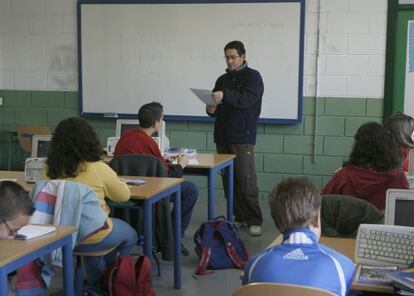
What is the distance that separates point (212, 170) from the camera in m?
4.76

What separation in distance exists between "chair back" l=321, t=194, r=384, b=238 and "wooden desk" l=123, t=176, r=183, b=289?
1054 mm

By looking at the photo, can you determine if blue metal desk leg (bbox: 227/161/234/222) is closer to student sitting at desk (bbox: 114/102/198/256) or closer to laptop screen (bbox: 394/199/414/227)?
student sitting at desk (bbox: 114/102/198/256)

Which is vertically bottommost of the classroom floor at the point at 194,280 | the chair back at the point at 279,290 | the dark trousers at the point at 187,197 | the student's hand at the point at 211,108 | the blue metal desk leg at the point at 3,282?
the classroom floor at the point at 194,280

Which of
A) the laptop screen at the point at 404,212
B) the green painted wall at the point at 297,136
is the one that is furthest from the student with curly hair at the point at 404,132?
the green painted wall at the point at 297,136

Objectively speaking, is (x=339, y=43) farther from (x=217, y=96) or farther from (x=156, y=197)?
(x=156, y=197)

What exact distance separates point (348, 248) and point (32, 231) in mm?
1323

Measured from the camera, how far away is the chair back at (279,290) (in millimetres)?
1702

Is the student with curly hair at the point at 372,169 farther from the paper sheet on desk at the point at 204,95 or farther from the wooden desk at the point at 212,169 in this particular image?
the paper sheet on desk at the point at 204,95

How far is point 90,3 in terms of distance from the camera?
22.1ft

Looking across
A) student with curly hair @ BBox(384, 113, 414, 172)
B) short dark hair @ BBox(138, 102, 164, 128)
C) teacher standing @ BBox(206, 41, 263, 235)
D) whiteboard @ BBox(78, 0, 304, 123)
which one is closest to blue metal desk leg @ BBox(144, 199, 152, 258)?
A: short dark hair @ BBox(138, 102, 164, 128)

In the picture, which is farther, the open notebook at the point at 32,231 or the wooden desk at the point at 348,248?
the open notebook at the point at 32,231

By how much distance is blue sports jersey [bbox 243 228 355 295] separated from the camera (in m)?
1.88

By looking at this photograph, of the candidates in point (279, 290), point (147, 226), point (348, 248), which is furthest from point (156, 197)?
point (279, 290)

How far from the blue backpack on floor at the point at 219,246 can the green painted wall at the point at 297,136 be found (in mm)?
2087
